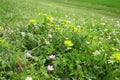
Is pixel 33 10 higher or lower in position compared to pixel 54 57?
lower

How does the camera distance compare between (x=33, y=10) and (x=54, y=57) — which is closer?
(x=54, y=57)

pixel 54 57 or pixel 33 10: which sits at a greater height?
pixel 54 57

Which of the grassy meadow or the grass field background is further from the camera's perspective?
the grass field background

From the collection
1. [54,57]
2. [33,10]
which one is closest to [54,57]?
[54,57]

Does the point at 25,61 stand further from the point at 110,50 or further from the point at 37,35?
the point at 110,50

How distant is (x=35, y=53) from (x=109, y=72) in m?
1.12

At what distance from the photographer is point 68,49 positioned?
3.81 meters

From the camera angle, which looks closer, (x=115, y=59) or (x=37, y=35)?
(x=115, y=59)

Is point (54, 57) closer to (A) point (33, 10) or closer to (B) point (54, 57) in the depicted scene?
(B) point (54, 57)

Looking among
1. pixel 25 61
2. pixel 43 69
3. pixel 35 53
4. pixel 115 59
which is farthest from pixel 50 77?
pixel 115 59

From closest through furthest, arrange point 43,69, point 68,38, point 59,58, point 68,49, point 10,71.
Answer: point 10,71
point 43,69
point 59,58
point 68,49
point 68,38

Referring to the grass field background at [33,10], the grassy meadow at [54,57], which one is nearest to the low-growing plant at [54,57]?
the grassy meadow at [54,57]

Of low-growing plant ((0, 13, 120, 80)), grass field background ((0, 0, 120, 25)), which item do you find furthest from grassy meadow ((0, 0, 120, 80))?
grass field background ((0, 0, 120, 25))

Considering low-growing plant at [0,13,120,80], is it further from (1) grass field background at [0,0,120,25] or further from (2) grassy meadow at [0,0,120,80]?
(1) grass field background at [0,0,120,25]
